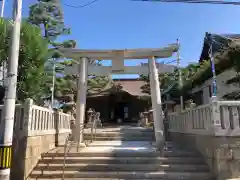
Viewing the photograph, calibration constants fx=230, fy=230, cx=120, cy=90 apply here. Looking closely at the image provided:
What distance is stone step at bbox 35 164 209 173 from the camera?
6.42m

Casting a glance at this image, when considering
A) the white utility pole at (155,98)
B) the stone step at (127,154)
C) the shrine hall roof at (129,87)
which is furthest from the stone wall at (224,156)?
the shrine hall roof at (129,87)

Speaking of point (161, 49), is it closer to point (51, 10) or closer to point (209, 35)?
point (209, 35)

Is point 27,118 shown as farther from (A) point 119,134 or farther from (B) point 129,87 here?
(B) point 129,87

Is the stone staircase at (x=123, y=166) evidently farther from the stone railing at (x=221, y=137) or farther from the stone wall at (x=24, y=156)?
the stone railing at (x=221, y=137)

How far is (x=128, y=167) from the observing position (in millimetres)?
6523

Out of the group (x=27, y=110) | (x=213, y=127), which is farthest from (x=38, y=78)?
(x=213, y=127)

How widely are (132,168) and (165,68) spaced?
5633 mm

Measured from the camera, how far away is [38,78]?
9.25 m

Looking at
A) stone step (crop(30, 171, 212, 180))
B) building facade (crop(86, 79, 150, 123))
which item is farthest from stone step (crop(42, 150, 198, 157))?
building facade (crop(86, 79, 150, 123))

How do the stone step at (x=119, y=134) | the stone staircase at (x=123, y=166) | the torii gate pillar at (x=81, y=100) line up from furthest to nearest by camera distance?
the stone step at (x=119, y=134) → the torii gate pillar at (x=81, y=100) → the stone staircase at (x=123, y=166)

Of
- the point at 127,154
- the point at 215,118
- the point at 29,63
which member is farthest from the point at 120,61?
the point at 215,118

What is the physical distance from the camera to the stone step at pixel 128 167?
6.42 m

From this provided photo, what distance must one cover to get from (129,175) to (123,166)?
0.42m

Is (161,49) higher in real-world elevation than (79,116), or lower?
higher
